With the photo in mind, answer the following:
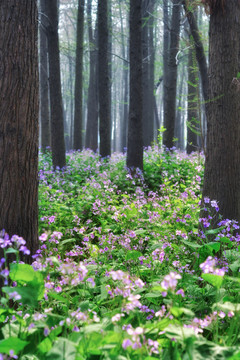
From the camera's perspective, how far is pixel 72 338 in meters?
Result: 1.97

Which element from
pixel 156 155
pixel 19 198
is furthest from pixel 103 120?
pixel 19 198

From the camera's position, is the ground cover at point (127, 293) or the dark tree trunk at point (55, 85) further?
the dark tree trunk at point (55, 85)

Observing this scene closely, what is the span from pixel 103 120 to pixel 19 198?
7416mm

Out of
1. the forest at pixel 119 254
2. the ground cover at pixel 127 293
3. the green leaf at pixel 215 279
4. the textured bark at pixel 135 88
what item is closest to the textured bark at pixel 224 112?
the forest at pixel 119 254

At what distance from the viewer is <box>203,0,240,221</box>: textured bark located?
4.14 meters

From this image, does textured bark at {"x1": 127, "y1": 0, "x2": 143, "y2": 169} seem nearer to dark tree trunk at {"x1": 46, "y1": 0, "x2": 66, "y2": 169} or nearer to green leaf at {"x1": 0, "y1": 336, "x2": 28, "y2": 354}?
dark tree trunk at {"x1": 46, "y1": 0, "x2": 66, "y2": 169}

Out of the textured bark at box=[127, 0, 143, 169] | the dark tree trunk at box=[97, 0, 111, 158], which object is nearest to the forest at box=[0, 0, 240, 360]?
the textured bark at box=[127, 0, 143, 169]

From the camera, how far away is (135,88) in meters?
8.48

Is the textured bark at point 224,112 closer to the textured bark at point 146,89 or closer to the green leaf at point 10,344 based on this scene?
the green leaf at point 10,344

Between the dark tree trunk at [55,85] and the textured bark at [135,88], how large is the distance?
2.02m

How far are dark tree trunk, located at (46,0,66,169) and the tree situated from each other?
20.1ft

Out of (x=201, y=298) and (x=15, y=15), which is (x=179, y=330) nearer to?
(x=201, y=298)

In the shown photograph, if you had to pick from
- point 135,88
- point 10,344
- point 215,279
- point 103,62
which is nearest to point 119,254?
point 215,279

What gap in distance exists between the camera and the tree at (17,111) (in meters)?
3.29
